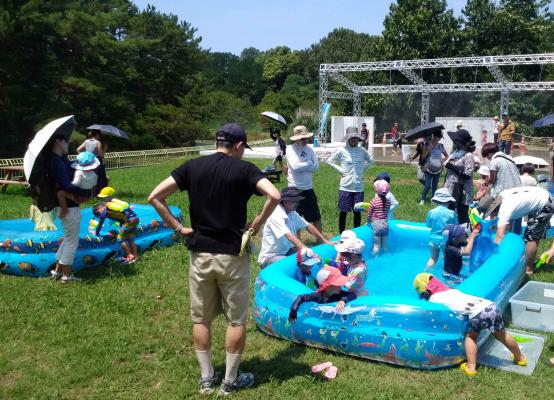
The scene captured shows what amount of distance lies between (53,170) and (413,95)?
89.1 feet

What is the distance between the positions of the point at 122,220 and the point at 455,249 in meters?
4.09

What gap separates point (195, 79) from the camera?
32.0m

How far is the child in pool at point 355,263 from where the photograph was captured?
4.69 metres

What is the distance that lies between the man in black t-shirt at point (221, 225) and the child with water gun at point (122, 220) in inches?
130

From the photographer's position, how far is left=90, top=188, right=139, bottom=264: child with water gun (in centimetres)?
677

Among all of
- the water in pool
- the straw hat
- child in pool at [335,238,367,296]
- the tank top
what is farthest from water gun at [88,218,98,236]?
child in pool at [335,238,367,296]

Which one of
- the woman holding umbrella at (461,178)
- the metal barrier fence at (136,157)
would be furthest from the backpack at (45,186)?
the metal barrier fence at (136,157)

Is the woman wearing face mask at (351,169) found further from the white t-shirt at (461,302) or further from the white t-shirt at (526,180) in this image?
the white t-shirt at (461,302)

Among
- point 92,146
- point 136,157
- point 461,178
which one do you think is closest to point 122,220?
point 92,146

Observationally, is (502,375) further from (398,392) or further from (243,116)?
(243,116)

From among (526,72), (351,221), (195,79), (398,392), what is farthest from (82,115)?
(526,72)

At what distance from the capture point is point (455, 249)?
5891 millimetres

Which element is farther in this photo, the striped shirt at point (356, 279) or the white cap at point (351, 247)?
the white cap at point (351, 247)

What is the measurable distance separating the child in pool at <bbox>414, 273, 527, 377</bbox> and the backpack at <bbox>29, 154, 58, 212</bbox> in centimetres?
415
